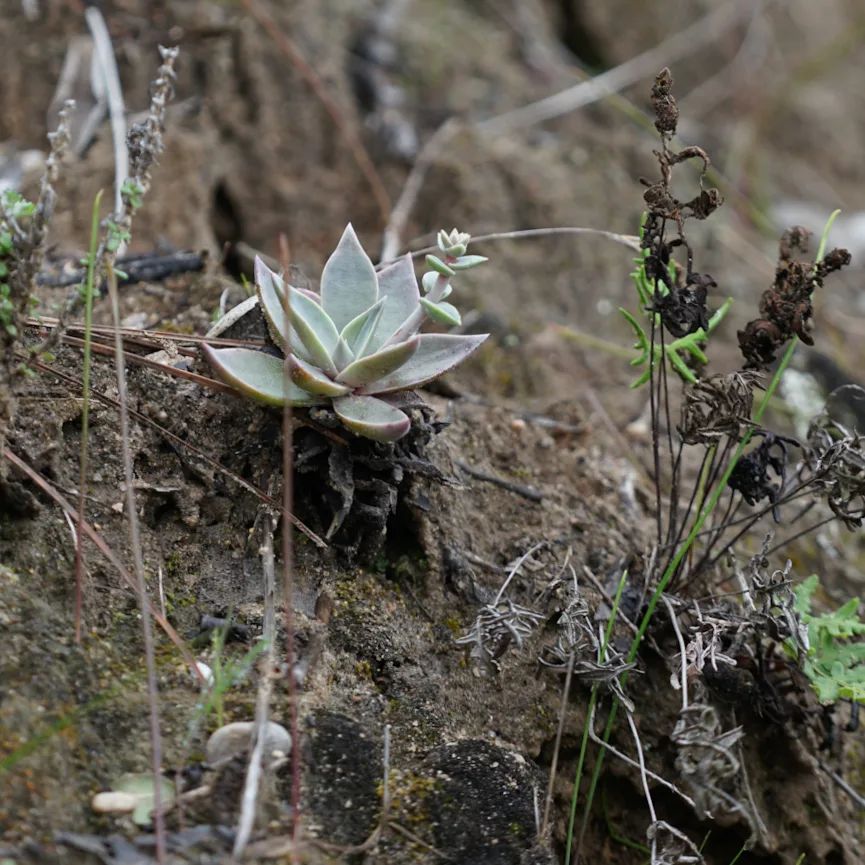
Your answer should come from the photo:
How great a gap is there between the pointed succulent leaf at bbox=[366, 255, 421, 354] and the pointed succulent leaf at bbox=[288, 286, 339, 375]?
0.10 metres

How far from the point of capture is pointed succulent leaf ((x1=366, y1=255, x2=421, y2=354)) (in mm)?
2033

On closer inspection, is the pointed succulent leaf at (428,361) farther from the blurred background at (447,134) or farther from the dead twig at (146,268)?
the dead twig at (146,268)

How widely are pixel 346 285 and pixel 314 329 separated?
6.6 inches

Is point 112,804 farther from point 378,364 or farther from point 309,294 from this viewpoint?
point 309,294

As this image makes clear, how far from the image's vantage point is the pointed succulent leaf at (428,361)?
6.32ft

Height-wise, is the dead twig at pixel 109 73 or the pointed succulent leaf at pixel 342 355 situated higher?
the dead twig at pixel 109 73

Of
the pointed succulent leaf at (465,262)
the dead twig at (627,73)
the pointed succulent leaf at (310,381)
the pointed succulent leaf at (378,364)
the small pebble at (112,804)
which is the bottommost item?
the small pebble at (112,804)

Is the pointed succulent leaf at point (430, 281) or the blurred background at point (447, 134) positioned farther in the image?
the blurred background at point (447, 134)

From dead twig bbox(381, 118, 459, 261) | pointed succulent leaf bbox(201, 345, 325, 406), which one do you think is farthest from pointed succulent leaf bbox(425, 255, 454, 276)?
dead twig bbox(381, 118, 459, 261)

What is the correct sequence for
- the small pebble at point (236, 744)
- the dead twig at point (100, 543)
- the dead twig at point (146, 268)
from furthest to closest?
the dead twig at point (146, 268), the dead twig at point (100, 543), the small pebble at point (236, 744)

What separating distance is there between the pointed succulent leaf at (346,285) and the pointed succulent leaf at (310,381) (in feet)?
0.66

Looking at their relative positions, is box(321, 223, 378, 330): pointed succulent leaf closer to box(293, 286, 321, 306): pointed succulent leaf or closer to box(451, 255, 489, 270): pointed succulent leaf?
box(293, 286, 321, 306): pointed succulent leaf

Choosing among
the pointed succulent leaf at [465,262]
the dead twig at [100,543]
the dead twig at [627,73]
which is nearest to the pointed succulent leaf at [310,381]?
the pointed succulent leaf at [465,262]

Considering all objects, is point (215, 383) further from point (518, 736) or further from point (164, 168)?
point (164, 168)
